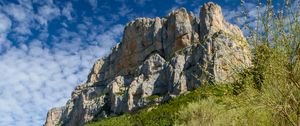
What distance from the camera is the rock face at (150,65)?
104812 millimetres

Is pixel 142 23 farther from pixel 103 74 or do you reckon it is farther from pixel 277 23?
pixel 277 23

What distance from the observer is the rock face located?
10481 cm

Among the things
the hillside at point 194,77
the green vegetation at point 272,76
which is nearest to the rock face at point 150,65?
the hillside at point 194,77

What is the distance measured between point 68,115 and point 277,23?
14924 cm

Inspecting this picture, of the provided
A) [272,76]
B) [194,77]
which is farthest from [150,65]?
[272,76]

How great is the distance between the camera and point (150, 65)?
390 ft

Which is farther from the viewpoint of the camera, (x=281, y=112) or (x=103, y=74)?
(x=103, y=74)

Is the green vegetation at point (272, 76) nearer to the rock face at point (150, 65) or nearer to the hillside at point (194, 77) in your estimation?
the hillside at point (194, 77)

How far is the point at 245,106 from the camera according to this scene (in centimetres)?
1048

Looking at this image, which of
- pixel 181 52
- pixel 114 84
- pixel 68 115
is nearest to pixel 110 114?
pixel 114 84

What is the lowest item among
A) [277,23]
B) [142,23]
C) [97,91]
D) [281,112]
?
[281,112]

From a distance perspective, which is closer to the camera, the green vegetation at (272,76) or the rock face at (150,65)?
the green vegetation at (272,76)

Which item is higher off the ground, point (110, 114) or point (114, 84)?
point (114, 84)

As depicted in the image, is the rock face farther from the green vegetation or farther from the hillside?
the green vegetation
